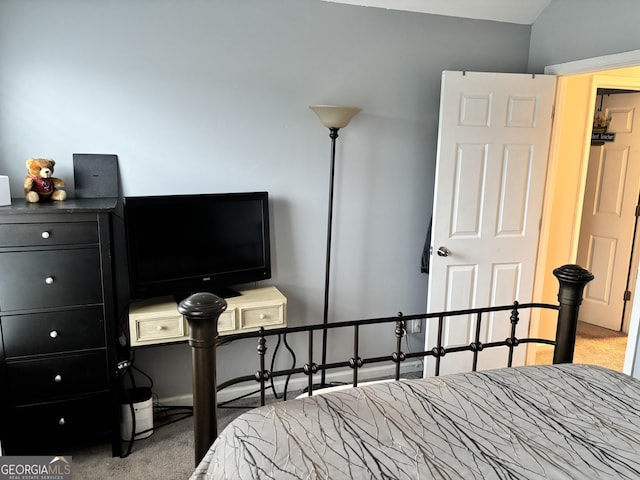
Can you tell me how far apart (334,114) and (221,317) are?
131 cm

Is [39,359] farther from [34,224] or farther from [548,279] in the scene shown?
[548,279]

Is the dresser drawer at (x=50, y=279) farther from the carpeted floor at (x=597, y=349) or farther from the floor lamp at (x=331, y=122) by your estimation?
the carpeted floor at (x=597, y=349)

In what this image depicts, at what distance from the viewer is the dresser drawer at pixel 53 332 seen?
2.33 meters

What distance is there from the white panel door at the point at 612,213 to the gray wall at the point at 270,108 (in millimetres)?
1451

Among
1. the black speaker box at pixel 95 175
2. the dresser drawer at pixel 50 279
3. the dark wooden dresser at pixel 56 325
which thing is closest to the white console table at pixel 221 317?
the dark wooden dresser at pixel 56 325

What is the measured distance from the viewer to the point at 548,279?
405 cm

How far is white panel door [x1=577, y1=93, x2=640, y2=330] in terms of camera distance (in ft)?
14.1

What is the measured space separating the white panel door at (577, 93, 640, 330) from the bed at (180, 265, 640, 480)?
3308 millimetres

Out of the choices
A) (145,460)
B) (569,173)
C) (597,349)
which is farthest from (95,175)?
(597,349)

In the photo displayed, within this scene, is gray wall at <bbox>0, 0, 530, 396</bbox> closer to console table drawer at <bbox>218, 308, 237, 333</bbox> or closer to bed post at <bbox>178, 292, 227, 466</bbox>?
console table drawer at <bbox>218, 308, 237, 333</bbox>

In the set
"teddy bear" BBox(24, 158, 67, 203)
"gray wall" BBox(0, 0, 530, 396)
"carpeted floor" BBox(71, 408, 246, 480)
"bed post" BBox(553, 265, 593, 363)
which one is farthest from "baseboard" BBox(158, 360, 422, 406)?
"bed post" BBox(553, 265, 593, 363)

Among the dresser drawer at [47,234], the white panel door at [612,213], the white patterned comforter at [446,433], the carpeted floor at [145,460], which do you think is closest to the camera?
the white patterned comforter at [446,433]

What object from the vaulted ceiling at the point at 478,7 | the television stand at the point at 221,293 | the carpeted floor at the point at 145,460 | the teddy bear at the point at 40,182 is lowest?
the carpeted floor at the point at 145,460

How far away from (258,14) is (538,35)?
6.37 ft
